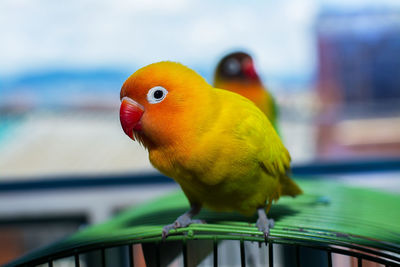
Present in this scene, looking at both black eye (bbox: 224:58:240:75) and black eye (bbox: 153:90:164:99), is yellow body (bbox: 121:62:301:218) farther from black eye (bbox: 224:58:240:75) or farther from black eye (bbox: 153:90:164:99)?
black eye (bbox: 224:58:240:75)

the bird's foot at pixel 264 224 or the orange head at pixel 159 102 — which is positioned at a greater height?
the orange head at pixel 159 102

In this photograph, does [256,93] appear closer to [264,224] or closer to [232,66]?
[232,66]

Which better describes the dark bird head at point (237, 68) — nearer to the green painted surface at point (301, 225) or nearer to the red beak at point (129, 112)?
the green painted surface at point (301, 225)

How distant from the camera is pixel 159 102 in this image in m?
0.54

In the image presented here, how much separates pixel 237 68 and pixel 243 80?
5 cm

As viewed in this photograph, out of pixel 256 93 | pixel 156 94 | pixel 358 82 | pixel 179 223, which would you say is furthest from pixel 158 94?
pixel 358 82

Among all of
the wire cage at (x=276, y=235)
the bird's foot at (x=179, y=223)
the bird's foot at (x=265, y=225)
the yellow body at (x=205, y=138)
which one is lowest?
the wire cage at (x=276, y=235)

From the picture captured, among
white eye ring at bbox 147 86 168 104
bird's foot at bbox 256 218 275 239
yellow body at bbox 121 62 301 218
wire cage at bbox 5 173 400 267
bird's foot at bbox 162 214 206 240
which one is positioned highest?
white eye ring at bbox 147 86 168 104

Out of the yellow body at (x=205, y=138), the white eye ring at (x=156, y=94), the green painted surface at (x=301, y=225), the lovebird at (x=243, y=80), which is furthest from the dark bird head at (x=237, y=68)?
the white eye ring at (x=156, y=94)

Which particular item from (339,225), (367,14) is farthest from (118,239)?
(367,14)

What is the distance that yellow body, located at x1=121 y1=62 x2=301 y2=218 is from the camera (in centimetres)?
55

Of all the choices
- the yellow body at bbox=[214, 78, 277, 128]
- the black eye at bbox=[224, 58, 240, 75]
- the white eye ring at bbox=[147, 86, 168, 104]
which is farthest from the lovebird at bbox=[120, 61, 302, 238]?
the black eye at bbox=[224, 58, 240, 75]

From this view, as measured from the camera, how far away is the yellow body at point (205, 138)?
546 mm

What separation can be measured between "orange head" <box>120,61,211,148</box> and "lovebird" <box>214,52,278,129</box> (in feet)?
1.87
